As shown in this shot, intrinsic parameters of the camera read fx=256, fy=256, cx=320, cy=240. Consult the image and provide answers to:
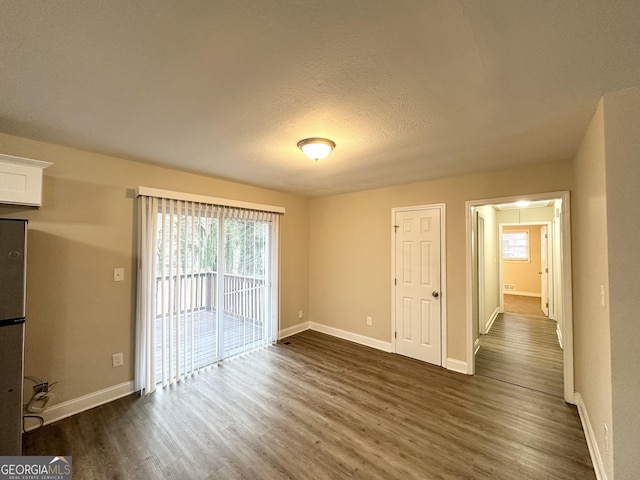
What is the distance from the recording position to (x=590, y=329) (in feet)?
6.65

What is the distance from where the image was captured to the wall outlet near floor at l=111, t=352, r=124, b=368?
8.90 ft

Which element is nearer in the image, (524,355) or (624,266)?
(624,266)

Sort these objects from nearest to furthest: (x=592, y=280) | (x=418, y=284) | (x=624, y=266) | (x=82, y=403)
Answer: (x=624, y=266)
(x=592, y=280)
(x=82, y=403)
(x=418, y=284)

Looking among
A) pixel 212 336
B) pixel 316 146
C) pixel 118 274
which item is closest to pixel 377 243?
pixel 316 146

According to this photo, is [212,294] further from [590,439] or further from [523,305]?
[523,305]

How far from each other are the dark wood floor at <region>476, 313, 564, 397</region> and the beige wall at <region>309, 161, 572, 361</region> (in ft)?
2.20

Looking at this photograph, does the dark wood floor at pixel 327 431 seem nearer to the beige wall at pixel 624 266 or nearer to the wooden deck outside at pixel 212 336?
the wooden deck outside at pixel 212 336

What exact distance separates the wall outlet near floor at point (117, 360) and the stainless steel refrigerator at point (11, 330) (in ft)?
3.10

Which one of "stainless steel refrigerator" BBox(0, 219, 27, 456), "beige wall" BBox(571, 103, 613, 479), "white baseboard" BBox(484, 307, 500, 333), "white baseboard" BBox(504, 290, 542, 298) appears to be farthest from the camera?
"white baseboard" BBox(504, 290, 542, 298)

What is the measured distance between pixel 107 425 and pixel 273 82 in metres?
3.15

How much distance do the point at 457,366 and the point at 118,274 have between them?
4.18 m

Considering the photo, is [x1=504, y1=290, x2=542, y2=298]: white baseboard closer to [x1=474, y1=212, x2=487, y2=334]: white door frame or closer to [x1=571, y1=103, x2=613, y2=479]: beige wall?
[x1=474, y1=212, x2=487, y2=334]: white door frame

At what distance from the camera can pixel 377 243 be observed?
4.16 meters

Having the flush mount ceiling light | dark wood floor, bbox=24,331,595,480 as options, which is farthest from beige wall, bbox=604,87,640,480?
the flush mount ceiling light
